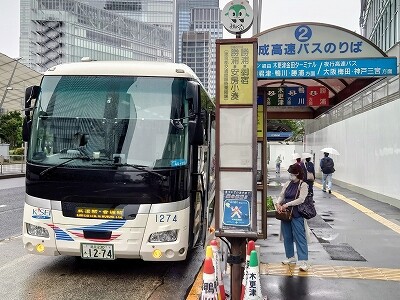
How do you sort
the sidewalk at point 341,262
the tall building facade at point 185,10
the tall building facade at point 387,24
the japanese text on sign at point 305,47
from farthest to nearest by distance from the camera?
1. the tall building facade at point 185,10
2. the tall building facade at point 387,24
3. the japanese text on sign at point 305,47
4. the sidewalk at point 341,262

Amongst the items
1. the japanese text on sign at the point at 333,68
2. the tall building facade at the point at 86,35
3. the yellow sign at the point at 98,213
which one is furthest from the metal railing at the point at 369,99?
the tall building facade at the point at 86,35

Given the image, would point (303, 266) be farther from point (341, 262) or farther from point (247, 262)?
point (247, 262)

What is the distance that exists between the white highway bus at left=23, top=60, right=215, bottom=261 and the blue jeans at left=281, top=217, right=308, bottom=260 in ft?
4.85

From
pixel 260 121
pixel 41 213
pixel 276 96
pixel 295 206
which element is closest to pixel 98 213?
pixel 41 213

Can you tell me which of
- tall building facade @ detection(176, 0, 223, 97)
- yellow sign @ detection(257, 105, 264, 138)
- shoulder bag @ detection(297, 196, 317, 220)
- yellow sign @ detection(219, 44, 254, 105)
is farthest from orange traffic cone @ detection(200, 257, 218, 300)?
tall building facade @ detection(176, 0, 223, 97)

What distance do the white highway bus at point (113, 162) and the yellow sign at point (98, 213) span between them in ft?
0.04

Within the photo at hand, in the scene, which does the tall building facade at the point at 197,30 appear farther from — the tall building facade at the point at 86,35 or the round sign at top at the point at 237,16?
the round sign at top at the point at 237,16

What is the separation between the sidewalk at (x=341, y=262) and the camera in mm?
5441

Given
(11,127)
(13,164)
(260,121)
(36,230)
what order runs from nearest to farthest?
(36,230), (260,121), (13,164), (11,127)

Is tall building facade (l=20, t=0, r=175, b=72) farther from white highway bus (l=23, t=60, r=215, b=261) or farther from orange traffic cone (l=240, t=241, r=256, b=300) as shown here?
orange traffic cone (l=240, t=241, r=256, b=300)

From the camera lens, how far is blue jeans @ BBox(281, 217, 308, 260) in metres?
6.32

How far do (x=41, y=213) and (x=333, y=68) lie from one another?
508 centimetres

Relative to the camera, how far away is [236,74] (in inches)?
177

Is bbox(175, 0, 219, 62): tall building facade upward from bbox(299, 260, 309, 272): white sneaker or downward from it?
upward
